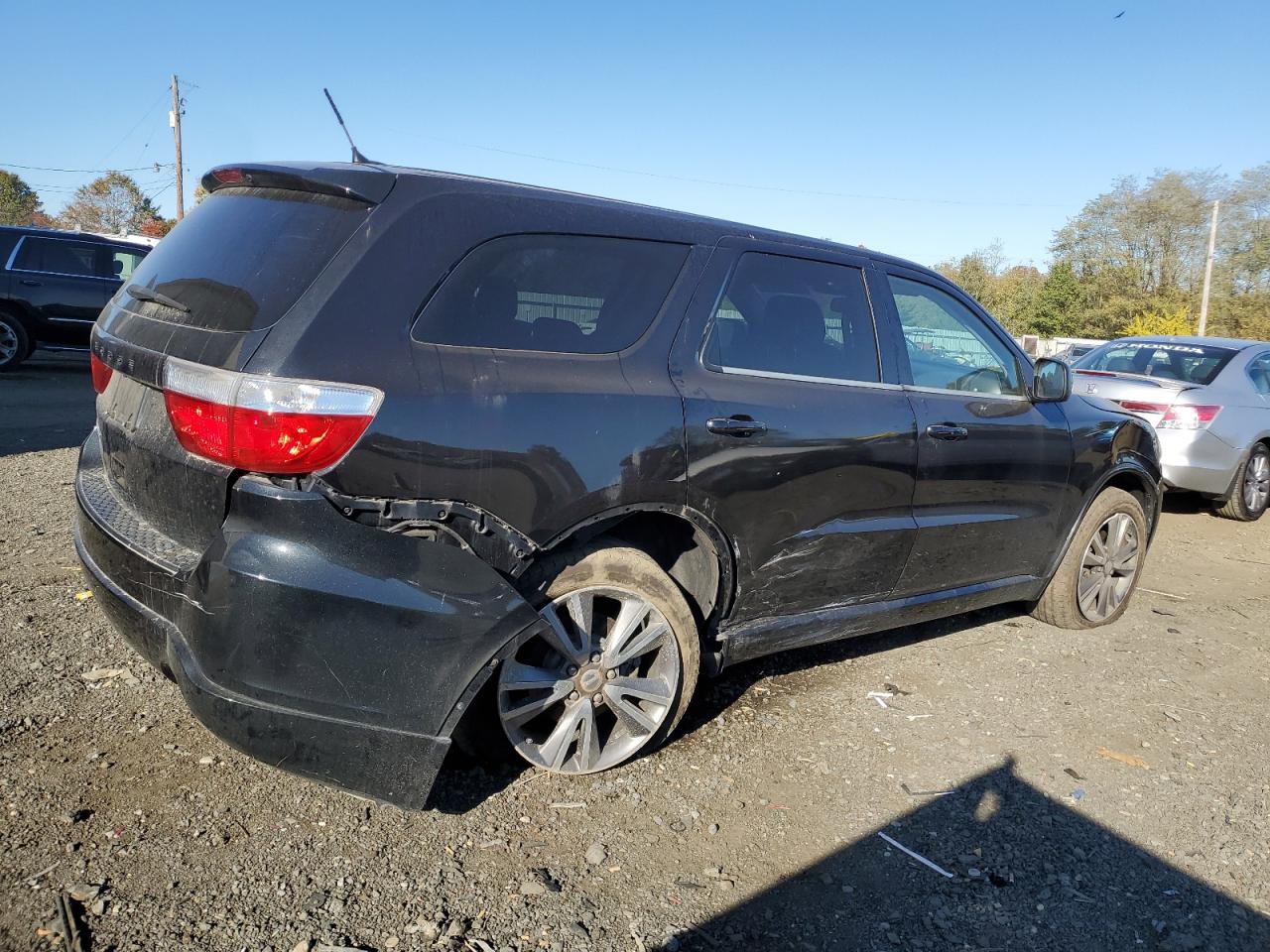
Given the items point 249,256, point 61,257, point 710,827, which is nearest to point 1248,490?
point 710,827

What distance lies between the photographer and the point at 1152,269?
50250 mm

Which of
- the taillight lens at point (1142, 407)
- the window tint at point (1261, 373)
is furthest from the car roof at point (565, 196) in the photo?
the window tint at point (1261, 373)

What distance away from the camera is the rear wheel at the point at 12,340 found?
12000 millimetres

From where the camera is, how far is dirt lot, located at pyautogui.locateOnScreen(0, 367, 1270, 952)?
2463 mm

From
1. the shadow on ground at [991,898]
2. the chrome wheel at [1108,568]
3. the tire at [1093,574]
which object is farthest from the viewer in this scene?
the chrome wheel at [1108,568]

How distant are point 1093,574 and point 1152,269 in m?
52.7

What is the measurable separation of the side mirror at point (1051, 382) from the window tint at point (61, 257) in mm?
12155

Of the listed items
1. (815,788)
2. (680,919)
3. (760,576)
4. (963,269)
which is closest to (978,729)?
(815,788)

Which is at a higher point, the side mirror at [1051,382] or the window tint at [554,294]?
the window tint at [554,294]

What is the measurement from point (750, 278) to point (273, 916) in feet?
8.17

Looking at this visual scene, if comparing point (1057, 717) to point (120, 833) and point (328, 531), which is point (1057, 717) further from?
point (120, 833)

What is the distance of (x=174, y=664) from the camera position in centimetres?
255

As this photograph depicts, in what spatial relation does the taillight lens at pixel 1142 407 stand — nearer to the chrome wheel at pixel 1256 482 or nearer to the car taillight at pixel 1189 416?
the car taillight at pixel 1189 416

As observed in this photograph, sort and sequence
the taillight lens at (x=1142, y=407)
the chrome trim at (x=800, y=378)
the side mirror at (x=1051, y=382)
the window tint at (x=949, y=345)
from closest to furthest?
the chrome trim at (x=800, y=378), the window tint at (x=949, y=345), the side mirror at (x=1051, y=382), the taillight lens at (x=1142, y=407)
